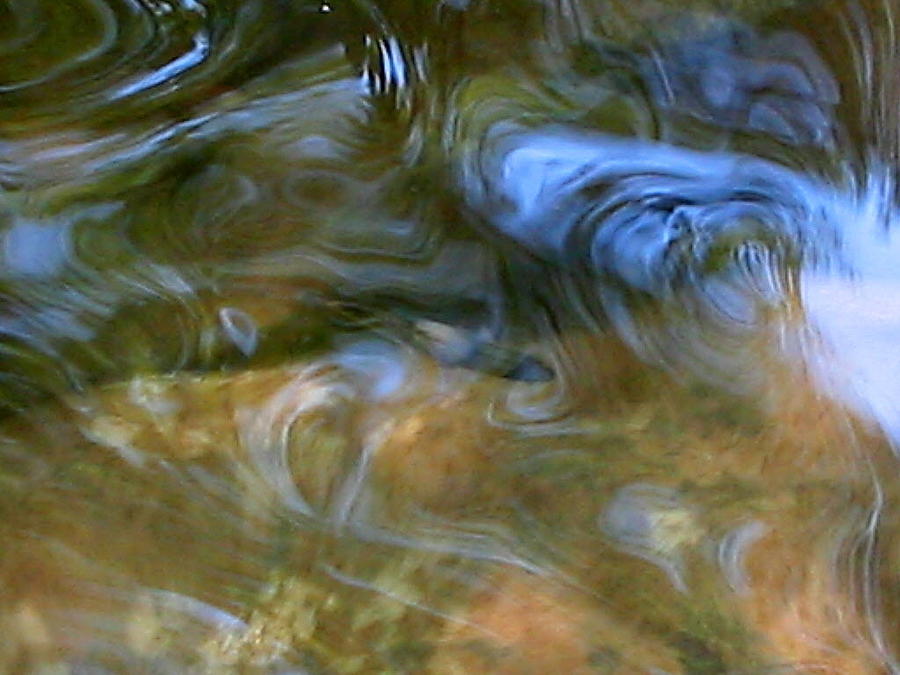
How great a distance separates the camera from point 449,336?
1802 millimetres

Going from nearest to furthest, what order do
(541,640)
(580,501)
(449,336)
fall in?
(541,640) < (580,501) < (449,336)

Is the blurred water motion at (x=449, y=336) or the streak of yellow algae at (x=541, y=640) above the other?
the blurred water motion at (x=449, y=336)

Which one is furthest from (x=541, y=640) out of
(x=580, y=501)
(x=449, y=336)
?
(x=449, y=336)

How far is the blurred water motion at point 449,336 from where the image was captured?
5.01 ft

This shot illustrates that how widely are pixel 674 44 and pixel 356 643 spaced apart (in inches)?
48.9

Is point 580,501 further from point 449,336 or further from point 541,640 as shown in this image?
point 449,336

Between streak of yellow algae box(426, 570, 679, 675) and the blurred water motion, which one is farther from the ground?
the blurred water motion

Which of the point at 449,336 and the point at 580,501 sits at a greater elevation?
the point at 449,336

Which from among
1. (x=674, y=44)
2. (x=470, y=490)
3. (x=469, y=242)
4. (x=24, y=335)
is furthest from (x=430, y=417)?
(x=674, y=44)

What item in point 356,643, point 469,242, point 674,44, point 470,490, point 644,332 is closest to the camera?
point 356,643

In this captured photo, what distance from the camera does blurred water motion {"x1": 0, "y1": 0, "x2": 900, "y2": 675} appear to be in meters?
1.53

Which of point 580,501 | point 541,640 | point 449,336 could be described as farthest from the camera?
point 449,336

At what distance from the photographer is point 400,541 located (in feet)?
5.23

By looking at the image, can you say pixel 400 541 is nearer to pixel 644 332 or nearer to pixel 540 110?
pixel 644 332
